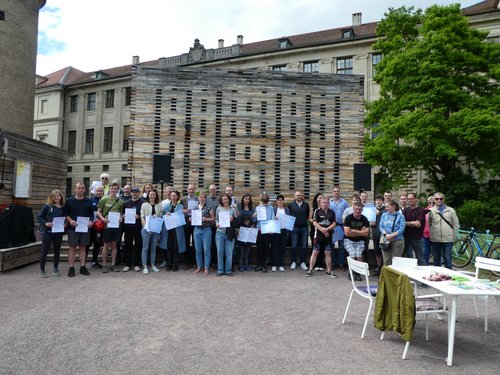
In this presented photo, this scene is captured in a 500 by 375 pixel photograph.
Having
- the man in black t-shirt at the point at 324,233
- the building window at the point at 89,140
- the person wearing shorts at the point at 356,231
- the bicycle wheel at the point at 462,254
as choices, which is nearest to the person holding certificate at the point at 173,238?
the man in black t-shirt at the point at 324,233

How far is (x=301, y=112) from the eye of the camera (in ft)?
54.3

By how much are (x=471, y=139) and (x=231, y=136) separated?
12.7 meters

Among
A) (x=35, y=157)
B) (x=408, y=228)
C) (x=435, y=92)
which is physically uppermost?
(x=435, y=92)

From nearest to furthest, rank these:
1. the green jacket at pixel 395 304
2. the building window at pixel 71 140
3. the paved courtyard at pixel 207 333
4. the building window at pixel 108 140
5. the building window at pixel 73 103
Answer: the paved courtyard at pixel 207 333 < the green jacket at pixel 395 304 < the building window at pixel 108 140 < the building window at pixel 71 140 < the building window at pixel 73 103

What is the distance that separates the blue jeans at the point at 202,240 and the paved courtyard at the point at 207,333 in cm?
140

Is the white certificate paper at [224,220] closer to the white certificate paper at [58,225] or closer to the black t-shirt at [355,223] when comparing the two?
the black t-shirt at [355,223]

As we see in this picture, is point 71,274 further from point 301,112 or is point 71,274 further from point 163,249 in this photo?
point 301,112

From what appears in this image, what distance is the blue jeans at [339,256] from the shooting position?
9.94 meters

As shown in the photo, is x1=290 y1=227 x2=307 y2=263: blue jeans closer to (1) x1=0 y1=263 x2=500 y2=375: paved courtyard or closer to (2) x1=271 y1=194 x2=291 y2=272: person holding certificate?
(2) x1=271 y1=194 x2=291 y2=272: person holding certificate

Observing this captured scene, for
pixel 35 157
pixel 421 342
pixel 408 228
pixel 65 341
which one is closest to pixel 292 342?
pixel 421 342

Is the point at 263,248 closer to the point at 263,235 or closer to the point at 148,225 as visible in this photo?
the point at 263,235

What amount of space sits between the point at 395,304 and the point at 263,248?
540 cm

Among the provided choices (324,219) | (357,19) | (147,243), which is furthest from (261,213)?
(357,19)

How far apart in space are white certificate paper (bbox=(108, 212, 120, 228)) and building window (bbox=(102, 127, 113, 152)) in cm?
4004
